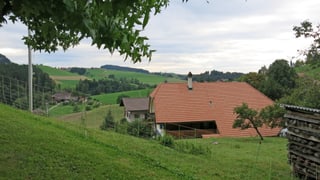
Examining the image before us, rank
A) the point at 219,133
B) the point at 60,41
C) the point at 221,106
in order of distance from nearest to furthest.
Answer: the point at 60,41 → the point at 219,133 → the point at 221,106

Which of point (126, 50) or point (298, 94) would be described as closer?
point (126, 50)

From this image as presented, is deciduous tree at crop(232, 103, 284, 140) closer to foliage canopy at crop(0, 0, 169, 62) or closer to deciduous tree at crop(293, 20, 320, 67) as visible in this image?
deciduous tree at crop(293, 20, 320, 67)

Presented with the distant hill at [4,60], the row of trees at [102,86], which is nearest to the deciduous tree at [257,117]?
the row of trees at [102,86]

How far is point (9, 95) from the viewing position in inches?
584

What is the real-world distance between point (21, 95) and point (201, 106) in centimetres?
1973

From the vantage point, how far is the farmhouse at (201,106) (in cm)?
3006

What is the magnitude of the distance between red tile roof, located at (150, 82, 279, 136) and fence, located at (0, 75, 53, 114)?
1548 cm

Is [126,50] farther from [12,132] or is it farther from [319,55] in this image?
[319,55]

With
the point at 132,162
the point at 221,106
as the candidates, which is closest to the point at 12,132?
the point at 132,162

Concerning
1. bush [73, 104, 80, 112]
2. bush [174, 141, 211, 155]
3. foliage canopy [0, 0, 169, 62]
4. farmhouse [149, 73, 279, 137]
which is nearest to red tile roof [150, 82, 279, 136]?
farmhouse [149, 73, 279, 137]

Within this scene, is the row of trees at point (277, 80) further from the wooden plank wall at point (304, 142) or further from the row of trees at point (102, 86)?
the wooden plank wall at point (304, 142)

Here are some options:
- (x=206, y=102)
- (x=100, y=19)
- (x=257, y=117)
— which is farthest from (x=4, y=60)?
(x=206, y=102)

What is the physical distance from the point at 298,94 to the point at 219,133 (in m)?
7.67

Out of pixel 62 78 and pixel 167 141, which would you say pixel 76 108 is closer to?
pixel 167 141
